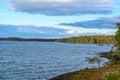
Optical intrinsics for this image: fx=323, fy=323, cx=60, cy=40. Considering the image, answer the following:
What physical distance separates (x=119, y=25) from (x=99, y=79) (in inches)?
477

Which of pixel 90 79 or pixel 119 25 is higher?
pixel 119 25

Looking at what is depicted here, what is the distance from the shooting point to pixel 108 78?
43.7 ft

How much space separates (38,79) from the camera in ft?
164

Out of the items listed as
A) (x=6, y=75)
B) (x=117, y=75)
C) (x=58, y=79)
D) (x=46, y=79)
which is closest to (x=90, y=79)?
(x=58, y=79)

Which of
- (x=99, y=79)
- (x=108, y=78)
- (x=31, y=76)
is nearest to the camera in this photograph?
(x=108, y=78)

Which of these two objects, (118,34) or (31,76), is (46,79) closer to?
(31,76)

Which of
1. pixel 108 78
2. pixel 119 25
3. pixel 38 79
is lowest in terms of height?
pixel 38 79

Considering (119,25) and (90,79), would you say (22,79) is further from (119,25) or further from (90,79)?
(119,25)

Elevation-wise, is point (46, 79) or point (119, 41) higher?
point (119, 41)

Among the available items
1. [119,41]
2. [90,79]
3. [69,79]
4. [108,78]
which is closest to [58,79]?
[69,79]

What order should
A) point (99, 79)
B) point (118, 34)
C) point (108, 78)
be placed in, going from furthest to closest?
point (118, 34), point (99, 79), point (108, 78)

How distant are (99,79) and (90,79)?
168cm

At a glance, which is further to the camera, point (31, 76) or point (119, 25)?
point (31, 76)

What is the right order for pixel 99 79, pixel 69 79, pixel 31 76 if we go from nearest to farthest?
pixel 99 79 < pixel 69 79 < pixel 31 76
